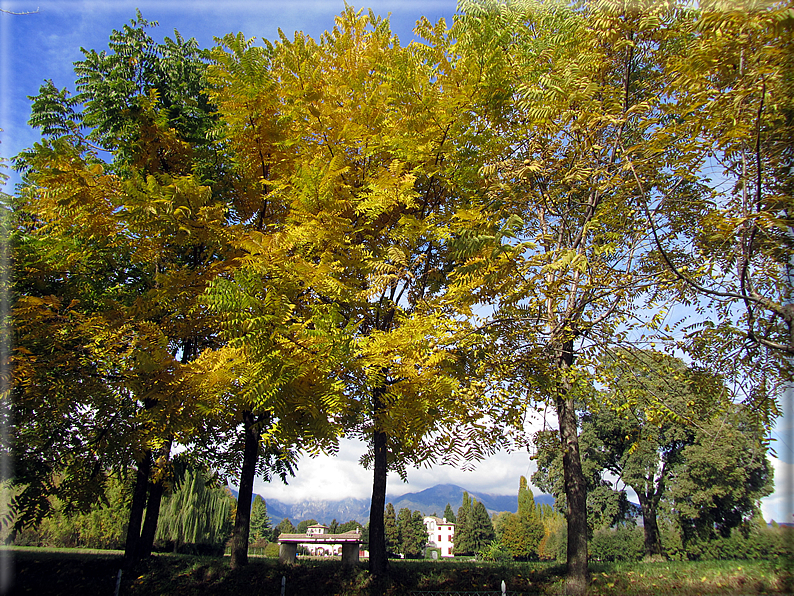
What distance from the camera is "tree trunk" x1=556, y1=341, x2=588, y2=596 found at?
23.9 feet

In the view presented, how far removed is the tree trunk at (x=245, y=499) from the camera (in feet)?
29.9

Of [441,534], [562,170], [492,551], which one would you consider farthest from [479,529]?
[441,534]

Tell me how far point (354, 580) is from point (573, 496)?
15.8 ft

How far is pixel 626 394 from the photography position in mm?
7285

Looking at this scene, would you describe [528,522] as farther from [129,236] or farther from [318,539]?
[129,236]

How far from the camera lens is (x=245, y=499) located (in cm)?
947

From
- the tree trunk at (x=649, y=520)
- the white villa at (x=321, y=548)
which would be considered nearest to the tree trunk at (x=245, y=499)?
the white villa at (x=321, y=548)

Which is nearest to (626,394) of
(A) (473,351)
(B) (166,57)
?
(A) (473,351)

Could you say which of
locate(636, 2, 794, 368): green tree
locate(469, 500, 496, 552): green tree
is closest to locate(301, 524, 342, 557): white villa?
locate(469, 500, 496, 552): green tree

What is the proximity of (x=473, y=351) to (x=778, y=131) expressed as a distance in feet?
14.9

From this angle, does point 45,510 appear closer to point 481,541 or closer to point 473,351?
point 473,351

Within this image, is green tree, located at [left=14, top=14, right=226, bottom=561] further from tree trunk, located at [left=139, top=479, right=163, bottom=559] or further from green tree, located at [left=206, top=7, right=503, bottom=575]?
tree trunk, located at [left=139, top=479, right=163, bottom=559]

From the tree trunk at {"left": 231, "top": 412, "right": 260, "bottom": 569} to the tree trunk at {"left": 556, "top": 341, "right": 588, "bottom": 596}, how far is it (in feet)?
21.7

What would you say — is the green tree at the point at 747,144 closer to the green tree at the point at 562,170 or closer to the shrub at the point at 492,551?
the green tree at the point at 562,170
